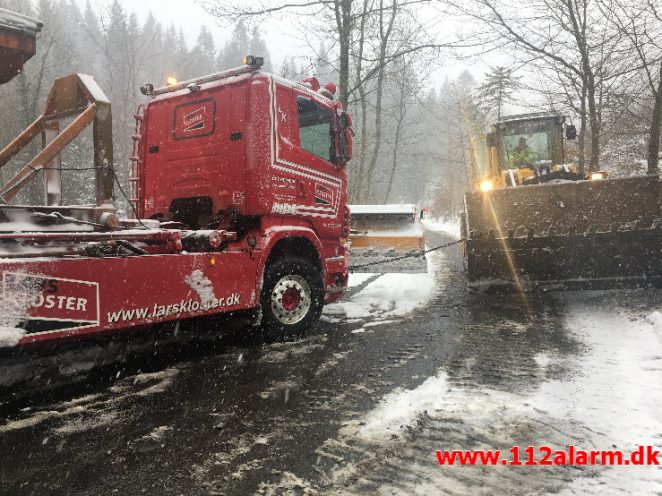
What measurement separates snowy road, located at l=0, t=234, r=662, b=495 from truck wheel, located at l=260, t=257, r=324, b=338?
0.24 meters

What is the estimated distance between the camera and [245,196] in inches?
199

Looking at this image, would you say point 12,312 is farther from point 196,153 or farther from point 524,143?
point 524,143

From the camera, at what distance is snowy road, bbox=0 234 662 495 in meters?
2.34

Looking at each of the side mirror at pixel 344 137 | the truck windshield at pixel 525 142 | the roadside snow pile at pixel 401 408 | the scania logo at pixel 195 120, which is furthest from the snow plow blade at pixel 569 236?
the truck windshield at pixel 525 142

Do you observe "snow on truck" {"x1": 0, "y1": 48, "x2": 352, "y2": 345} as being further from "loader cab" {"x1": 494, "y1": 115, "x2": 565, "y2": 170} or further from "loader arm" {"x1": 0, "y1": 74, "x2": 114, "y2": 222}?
"loader cab" {"x1": 494, "y1": 115, "x2": 565, "y2": 170}

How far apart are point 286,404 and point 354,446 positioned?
0.79m

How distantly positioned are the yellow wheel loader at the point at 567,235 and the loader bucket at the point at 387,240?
1766 millimetres

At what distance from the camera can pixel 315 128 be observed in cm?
583

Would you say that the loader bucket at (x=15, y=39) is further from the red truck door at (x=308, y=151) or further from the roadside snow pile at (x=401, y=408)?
the roadside snow pile at (x=401, y=408)

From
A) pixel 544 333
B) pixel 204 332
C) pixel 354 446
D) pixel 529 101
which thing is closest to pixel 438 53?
pixel 529 101

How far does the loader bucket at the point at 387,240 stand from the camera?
8906 mm

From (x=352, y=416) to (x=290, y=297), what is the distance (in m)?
2.46

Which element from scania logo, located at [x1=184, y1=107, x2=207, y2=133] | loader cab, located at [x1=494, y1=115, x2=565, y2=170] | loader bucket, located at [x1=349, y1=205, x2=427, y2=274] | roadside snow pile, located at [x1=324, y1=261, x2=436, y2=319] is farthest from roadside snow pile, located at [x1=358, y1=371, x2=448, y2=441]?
loader cab, located at [x1=494, y1=115, x2=565, y2=170]

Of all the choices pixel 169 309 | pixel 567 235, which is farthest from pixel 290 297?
pixel 567 235
